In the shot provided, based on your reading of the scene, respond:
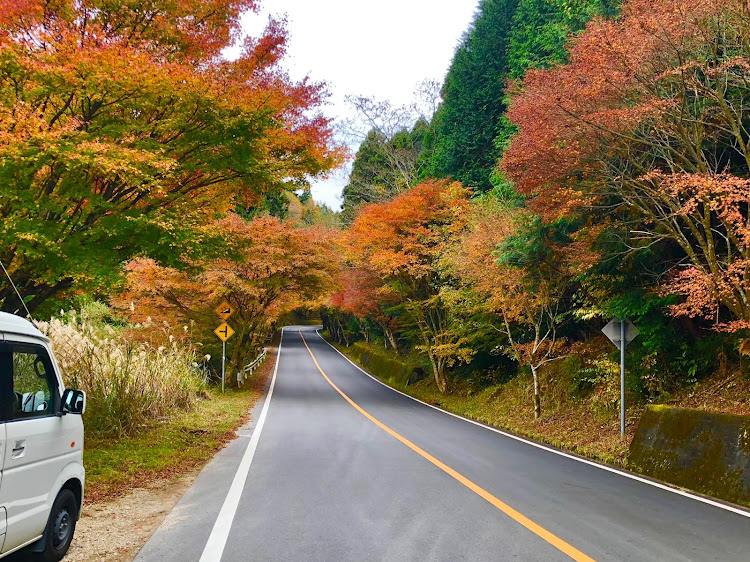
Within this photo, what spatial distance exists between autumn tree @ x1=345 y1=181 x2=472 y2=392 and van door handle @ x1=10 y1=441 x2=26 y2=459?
1733 cm

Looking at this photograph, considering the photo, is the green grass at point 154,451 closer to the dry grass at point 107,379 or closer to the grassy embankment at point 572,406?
the dry grass at point 107,379

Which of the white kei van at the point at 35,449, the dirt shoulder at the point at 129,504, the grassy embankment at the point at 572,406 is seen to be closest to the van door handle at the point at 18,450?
the white kei van at the point at 35,449

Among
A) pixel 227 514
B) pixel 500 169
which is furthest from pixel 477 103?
pixel 227 514

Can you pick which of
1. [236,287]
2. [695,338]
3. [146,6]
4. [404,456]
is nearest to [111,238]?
[146,6]

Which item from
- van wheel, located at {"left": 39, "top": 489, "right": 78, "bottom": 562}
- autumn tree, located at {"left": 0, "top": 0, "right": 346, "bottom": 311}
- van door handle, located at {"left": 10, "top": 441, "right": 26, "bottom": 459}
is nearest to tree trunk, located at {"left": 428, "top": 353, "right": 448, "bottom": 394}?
autumn tree, located at {"left": 0, "top": 0, "right": 346, "bottom": 311}

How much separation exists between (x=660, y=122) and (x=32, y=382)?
9089mm

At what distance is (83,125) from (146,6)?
2086 millimetres

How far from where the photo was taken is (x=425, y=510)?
18.5 ft

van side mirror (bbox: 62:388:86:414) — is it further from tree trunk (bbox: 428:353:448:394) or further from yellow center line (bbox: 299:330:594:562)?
tree trunk (bbox: 428:353:448:394)

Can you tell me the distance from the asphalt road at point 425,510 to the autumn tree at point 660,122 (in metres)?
3.69

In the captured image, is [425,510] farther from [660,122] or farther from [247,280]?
[247,280]

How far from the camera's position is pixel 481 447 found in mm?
10367

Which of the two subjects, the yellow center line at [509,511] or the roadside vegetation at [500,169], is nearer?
the yellow center line at [509,511]

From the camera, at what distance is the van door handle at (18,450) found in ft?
11.9
